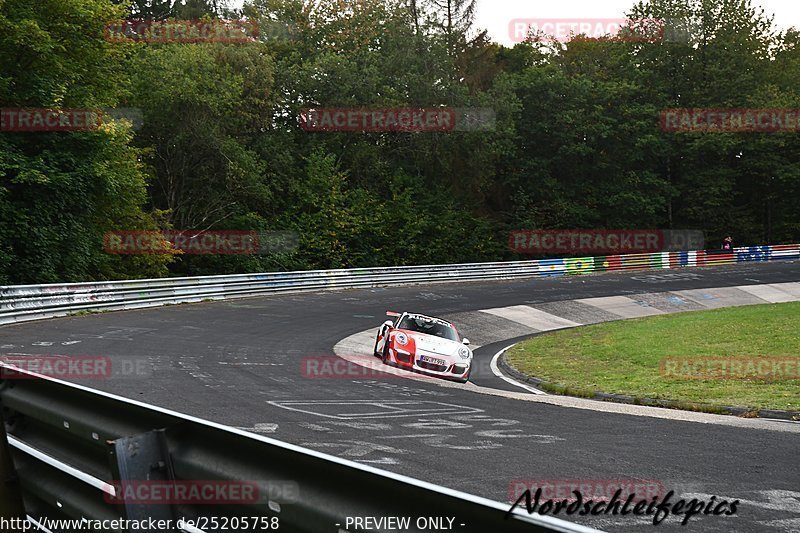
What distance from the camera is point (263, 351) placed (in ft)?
58.1

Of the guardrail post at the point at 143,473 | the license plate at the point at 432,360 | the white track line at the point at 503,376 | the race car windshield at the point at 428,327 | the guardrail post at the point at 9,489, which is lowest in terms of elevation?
the white track line at the point at 503,376

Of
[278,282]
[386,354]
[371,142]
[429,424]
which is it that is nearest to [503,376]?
[386,354]

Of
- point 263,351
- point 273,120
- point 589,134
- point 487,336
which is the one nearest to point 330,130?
point 273,120

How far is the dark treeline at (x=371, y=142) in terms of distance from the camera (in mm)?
30719

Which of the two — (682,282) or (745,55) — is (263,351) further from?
(745,55)

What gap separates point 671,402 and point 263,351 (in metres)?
8.94

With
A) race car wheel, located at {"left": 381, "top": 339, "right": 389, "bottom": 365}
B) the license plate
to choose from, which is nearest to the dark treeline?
race car wheel, located at {"left": 381, "top": 339, "right": 389, "bottom": 365}

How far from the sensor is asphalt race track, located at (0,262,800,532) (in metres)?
6.54

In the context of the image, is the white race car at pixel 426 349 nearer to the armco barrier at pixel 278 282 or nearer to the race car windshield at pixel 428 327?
the race car windshield at pixel 428 327

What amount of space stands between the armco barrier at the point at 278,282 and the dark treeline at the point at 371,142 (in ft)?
15.8

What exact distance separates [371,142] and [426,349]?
38.0 m

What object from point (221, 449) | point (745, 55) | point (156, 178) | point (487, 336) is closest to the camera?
point (221, 449)

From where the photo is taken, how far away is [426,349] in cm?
1725

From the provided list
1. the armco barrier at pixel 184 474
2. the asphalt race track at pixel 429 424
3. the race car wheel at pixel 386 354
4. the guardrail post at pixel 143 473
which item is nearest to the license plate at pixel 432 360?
the race car wheel at pixel 386 354
